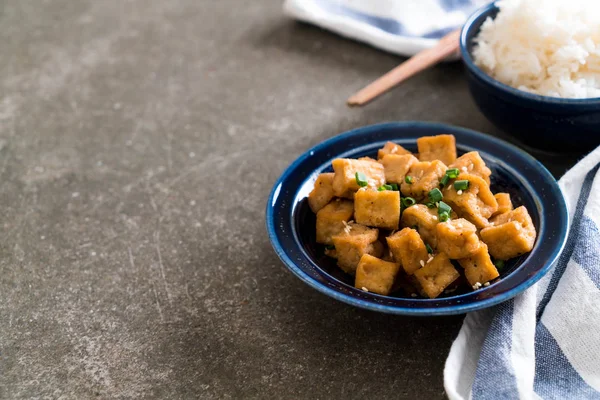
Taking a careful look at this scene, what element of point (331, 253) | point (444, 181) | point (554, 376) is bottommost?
point (554, 376)

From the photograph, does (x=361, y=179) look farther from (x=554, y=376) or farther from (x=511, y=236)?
(x=554, y=376)

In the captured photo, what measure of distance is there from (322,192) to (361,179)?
0.11m

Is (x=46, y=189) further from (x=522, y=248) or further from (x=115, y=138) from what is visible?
(x=522, y=248)

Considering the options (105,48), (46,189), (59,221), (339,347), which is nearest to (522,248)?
(339,347)

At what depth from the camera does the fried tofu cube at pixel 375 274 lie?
1.26m

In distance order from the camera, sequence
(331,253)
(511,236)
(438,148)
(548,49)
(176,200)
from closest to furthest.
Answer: (511,236) → (331,253) → (438,148) → (548,49) → (176,200)

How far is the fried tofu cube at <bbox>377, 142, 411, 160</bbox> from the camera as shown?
4.96 ft

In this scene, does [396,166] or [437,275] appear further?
[396,166]

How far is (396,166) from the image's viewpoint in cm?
143

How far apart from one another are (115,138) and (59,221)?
387 millimetres

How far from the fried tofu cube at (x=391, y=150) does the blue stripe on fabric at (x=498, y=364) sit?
435 millimetres

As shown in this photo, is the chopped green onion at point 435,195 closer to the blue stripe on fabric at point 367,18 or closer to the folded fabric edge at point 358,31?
the folded fabric edge at point 358,31

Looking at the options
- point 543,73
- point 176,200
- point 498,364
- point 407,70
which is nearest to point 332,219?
point 498,364

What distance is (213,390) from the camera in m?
1.27
